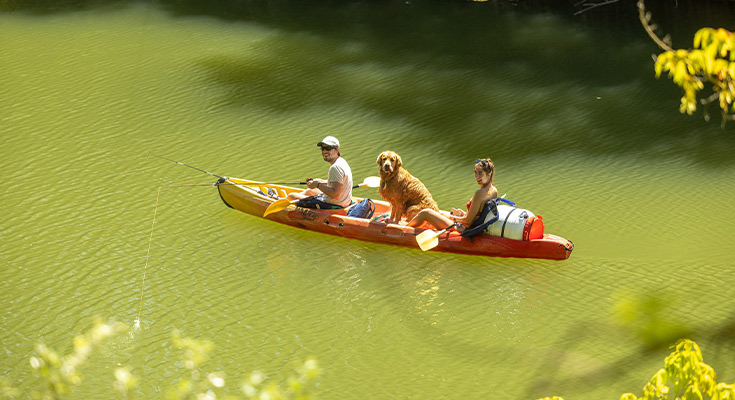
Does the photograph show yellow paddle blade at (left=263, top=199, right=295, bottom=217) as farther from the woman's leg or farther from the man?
the woman's leg

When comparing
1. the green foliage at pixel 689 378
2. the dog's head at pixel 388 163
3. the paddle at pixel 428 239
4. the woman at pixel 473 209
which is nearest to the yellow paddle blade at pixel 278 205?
the dog's head at pixel 388 163

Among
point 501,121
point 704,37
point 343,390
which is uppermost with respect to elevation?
point 704,37

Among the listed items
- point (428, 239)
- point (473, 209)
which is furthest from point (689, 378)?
point (428, 239)

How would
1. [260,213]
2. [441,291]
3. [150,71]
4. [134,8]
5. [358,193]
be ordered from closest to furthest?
1. [441,291]
2. [260,213]
3. [358,193]
4. [150,71]
5. [134,8]

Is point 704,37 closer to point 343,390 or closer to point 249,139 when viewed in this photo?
point 343,390

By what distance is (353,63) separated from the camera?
12.7m

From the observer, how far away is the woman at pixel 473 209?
22.8ft

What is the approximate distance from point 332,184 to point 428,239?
3.47 feet

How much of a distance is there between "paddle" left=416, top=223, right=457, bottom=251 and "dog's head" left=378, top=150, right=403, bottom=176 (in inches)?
23.5

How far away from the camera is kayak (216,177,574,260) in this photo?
7160mm

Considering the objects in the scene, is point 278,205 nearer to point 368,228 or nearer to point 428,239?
point 368,228

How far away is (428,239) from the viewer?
7227 mm

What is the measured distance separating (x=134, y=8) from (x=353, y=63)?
505 cm

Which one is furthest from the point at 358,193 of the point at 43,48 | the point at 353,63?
the point at 43,48
